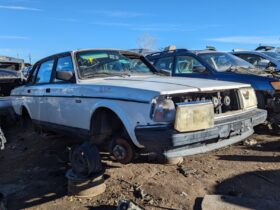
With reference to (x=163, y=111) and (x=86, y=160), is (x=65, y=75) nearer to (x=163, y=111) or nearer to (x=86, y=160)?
(x=86, y=160)

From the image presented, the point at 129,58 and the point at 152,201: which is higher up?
the point at 129,58

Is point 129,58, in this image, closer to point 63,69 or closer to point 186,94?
point 63,69

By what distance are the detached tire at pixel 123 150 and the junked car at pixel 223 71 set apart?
2.84 meters

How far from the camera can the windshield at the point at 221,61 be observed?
24.4 feet

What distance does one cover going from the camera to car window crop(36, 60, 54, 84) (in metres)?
6.16

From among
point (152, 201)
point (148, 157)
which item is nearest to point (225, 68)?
point (148, 157)

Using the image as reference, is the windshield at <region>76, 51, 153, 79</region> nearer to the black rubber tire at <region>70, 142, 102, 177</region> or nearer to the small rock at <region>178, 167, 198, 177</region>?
the black rubber tire at <region>70, 142, 102, 177</region>

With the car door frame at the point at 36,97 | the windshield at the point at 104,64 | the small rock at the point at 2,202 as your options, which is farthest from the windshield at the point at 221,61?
the small rock at the point at 2,202

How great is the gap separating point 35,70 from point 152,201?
150 inches

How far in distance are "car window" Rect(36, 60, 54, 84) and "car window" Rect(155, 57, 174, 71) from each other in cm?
274

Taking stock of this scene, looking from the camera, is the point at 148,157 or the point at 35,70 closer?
the point at 148,157

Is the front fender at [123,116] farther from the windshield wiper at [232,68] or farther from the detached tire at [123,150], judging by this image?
the windshield wiper at [232,68]

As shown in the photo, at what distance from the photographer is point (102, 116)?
15.7 ft

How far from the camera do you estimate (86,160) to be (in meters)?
4.28
